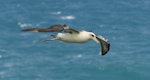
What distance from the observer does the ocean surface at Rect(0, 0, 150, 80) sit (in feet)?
333

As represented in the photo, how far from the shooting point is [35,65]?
106438 mm

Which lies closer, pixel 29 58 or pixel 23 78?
pixel 23 78

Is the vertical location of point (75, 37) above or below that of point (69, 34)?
below

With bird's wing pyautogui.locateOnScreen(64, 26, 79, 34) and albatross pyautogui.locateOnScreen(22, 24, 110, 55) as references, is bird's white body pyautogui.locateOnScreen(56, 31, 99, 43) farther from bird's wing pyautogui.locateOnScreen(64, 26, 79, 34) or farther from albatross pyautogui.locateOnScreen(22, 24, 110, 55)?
bird's wing pyautogui.locateOnScreen(64, 26, 79, 34)

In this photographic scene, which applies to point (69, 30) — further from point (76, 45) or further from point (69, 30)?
point (76, 45)

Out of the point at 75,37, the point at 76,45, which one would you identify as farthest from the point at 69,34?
the point at 76,45

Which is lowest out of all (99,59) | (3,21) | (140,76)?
(140,76)

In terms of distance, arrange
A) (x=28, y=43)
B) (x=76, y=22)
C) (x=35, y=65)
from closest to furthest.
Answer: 1. (x=35, y=65)
2. (x=28, y=43)
3. (x=76, y=22)

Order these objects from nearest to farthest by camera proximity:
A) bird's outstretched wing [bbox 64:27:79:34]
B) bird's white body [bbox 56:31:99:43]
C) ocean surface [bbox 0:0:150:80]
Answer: bird's white body [bbox 56:31:99:43]
bird's outstretched wing [bbox 64:27:79:34]
ocean surface [bbox 0:0:150:80]

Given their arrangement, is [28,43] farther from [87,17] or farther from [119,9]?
[119,9]

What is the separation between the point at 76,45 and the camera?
11331 centimetres

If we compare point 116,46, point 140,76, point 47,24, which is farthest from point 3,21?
point 140,76

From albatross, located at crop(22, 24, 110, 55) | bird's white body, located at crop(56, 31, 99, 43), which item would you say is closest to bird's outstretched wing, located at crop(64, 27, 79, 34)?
albatross, located at crop(22, 24, 110, 55)

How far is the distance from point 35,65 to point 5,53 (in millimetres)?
7460
